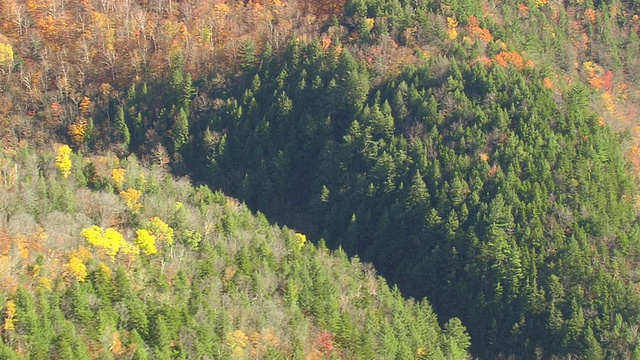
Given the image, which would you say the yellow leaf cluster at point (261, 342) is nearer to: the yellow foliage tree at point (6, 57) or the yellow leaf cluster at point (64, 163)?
the yellow leaf cluster at point (64, 163)

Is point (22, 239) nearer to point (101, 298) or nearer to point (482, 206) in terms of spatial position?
point (101, 298)

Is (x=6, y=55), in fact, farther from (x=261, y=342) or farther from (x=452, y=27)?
(x=261, y=342)

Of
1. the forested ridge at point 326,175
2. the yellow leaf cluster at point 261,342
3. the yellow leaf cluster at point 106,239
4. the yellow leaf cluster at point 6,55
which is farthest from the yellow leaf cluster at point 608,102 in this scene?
the yellow leaf cluster at point 6,55

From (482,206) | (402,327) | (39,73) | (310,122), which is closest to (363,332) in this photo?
(402,327)

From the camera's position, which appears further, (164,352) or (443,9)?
(443,9)

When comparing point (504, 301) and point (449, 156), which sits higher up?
point (449, 156)

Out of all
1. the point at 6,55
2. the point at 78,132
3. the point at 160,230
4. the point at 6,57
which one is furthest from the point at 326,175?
the point at 6,55
